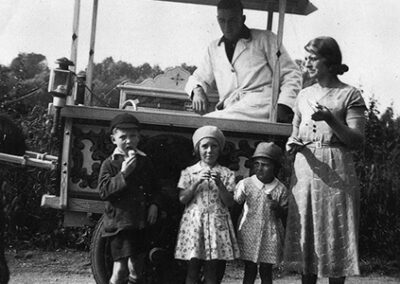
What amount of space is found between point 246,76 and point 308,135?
46.4 inches

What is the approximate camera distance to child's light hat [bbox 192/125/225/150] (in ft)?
16.6

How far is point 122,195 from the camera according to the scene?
479 cm

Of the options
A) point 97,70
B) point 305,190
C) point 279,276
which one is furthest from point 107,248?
point 97,70

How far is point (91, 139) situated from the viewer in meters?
5.40

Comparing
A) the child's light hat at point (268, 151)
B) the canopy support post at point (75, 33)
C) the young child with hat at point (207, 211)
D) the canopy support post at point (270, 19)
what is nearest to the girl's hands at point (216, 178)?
the young child with hat at point (207, 211)

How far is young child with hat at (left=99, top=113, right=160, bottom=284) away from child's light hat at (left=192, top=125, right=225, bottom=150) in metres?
0.40

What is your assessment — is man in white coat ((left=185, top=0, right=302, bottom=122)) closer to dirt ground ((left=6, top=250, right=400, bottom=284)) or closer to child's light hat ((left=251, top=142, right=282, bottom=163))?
child's light hat ((left=251, top=142, right=282, bottom=163))

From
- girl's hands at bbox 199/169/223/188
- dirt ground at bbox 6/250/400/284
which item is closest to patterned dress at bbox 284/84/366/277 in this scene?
girl's hands at bbox 199/169/223/188

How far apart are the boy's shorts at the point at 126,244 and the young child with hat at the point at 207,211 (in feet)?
1.17

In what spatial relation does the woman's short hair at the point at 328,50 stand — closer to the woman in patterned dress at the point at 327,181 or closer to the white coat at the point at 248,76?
the woman in patterned dress at the point at 327,181

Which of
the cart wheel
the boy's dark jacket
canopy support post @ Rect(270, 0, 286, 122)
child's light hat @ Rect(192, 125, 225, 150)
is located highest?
canopy support post @ Rect(270, 0, 286, 122)

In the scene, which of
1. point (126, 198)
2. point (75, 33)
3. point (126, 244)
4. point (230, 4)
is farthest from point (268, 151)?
point (75, 33)

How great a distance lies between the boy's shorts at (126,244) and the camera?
189 inches

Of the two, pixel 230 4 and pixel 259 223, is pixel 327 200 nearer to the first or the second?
pixel 259 223
